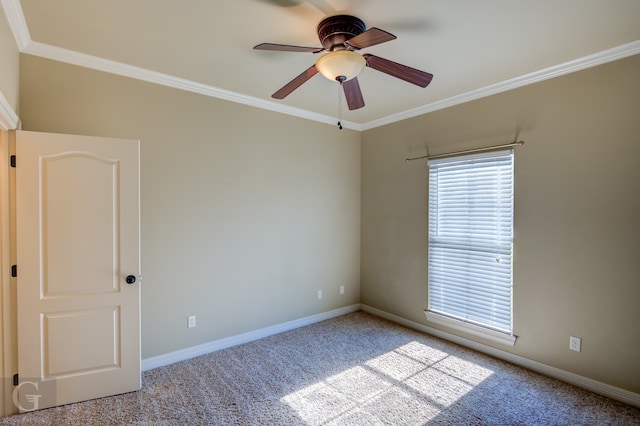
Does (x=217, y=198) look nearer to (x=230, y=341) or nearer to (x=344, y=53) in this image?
(x=230, y=341)

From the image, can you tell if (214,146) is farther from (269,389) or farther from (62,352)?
(269,389)

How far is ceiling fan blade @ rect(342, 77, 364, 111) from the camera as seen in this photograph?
2.34 meters

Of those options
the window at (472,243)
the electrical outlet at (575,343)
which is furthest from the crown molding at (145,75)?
the electrical outlet at (575,343)

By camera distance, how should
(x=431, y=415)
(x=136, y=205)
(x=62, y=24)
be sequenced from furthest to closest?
(x=136, y=205) → (x=431, y=415) → (x=62, y=24)

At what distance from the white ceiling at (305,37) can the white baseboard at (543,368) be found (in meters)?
2.57

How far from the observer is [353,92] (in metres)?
2.47

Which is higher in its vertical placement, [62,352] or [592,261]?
[592,261]

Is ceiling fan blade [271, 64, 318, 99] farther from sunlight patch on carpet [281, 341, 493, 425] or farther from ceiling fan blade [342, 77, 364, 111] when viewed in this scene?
sunlight patch on carpet [281, 341, 493, 425]

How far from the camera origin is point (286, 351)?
3348 mm

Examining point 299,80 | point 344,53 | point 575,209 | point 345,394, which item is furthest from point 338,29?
point 345,394

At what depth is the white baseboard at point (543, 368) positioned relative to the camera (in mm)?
2498

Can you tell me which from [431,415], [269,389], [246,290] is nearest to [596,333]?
[431,415]

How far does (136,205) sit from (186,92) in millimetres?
1251

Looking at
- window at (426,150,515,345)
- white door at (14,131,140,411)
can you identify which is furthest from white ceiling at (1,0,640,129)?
window at (426,150,515,345)
